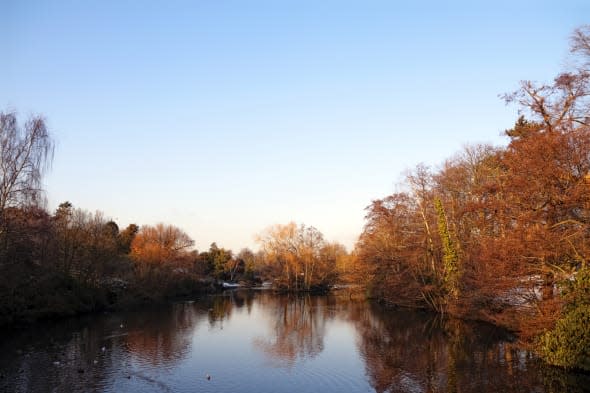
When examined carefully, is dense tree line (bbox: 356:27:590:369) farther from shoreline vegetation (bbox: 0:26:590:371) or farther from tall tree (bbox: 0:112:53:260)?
tall tree (bbox: 0:112:53:260)

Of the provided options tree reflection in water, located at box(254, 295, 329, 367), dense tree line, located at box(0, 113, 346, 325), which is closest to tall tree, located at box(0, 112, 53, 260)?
dense tree line, located at box(0, 113, 346, 325)

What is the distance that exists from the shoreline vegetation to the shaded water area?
2.05m

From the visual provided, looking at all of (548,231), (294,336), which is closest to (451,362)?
(548,231)

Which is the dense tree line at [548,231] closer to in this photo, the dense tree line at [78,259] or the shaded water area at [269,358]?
the shaded water area at [269,358]

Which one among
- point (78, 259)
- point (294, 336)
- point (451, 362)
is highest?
point (78, 259)

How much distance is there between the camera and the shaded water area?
15.7 meters

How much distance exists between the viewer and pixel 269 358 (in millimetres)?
20453

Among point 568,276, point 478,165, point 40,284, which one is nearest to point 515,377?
point 568,276

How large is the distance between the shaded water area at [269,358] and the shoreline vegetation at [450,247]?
6.73ft

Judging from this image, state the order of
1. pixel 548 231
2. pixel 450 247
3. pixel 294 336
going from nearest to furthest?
1. pixel 548 231
2. pixel 294 336
3. pixel 450 247

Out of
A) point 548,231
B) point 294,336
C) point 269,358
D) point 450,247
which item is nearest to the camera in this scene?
point 548,231

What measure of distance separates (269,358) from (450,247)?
19.4m

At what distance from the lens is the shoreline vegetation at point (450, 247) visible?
1700 centimetres

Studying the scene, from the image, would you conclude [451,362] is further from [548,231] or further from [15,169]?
[15,169]
